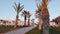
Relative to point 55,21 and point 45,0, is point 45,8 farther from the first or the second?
point 55,21

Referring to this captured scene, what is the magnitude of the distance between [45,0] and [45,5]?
75cm

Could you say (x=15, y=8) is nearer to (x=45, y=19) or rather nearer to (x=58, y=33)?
(x=58, y=33)

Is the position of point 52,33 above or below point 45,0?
below

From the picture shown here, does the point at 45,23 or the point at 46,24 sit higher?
the point at 45,23

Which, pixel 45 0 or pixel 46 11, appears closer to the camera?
pixel 46 11

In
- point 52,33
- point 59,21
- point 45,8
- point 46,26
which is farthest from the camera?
point 59,21

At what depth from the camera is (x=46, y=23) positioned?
2078 centimetres

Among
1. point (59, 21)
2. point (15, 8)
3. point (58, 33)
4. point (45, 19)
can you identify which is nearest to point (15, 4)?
point (15, 8)

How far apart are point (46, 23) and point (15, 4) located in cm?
3206

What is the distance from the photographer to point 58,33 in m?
25.6

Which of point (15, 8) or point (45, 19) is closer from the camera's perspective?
point (45, 19)

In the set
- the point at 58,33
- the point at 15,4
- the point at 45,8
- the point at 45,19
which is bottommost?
the point at 58,33

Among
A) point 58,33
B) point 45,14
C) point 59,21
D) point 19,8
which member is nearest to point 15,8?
point 19,8

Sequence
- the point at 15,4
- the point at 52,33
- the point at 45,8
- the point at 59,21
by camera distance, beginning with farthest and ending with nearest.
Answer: the point at 59,21 < the point at 15,4 < the point at 52,33 < the point at 45,8
